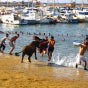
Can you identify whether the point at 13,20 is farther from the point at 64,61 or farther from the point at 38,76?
the point at 38,76

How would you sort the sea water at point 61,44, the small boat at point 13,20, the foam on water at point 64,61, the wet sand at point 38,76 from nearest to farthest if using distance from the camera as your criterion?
the wet sand at point 38,76, the foam on water at point 64,61, the sea water at point 61,44, the small boat at point 13,20

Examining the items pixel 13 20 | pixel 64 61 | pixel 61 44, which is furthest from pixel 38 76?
pixel 13 20

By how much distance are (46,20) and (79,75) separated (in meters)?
64.5

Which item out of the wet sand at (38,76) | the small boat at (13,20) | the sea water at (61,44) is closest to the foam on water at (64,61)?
the sea water at (61,44)

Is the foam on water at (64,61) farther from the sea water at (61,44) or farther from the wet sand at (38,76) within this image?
the wet sand at (38,76)

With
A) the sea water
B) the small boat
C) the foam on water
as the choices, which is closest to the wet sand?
the foam on water

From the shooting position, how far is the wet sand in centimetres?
1098

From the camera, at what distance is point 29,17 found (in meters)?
79.8

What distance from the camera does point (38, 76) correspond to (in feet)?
41.5

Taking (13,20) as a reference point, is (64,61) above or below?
above

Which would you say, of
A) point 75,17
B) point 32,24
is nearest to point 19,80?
point 32,24

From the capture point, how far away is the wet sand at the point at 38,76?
11.0 m

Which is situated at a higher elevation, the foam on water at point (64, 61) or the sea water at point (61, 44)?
the foam on water at point (64, 61)

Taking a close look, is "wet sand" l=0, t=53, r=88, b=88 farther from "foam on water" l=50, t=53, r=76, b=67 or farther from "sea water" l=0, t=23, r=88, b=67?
"sea water" l=0, t=23, r=88, b=67
